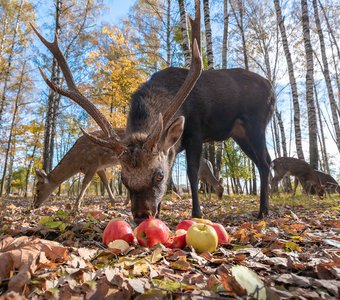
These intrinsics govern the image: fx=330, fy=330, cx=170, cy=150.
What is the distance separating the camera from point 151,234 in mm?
2576

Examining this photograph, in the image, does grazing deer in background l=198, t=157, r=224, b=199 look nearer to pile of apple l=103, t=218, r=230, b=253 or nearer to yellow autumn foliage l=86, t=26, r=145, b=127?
yellow autumn foliage l=86, t=26, r=145, b=127

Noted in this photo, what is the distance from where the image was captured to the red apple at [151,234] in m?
2.58

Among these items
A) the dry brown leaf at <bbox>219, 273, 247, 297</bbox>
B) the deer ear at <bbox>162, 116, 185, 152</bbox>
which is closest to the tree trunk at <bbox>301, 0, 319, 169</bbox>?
the deer ear at <bbox>162, 116, 185, 152</bbox>

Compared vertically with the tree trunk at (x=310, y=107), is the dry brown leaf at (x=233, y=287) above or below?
below

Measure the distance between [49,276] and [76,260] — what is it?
33 centimetres

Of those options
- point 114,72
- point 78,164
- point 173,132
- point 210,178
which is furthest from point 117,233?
point 114,72

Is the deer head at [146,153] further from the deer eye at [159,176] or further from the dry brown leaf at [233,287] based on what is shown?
the dry brown leaf at [233,287]

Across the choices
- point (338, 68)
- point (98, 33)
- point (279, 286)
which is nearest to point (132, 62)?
point (98, 33)

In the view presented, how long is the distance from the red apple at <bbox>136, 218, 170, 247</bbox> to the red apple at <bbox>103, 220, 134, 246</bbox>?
81 mm

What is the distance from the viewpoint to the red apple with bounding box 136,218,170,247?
2.58 m

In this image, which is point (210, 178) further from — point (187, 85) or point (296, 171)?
point (187, 85)

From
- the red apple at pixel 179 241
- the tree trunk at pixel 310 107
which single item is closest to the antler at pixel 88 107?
the red apple at pixel 179 241

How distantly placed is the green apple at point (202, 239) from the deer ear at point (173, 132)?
1672 mm

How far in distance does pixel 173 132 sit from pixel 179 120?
17 cm
